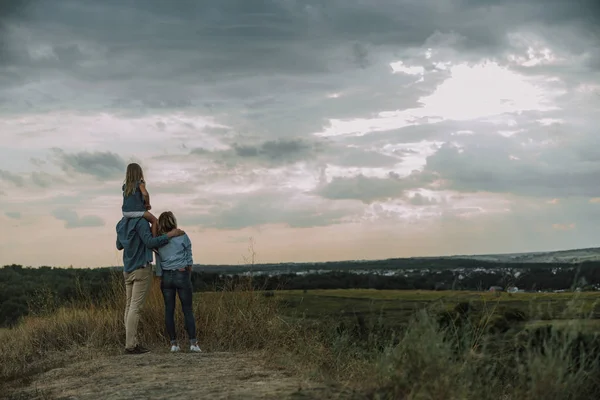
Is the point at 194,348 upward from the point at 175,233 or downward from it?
downward

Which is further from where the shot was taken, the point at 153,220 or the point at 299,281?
the point at 299,281

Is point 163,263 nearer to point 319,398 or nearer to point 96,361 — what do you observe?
point 96,361

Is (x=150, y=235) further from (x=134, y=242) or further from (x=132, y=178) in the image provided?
(x=132, y=178)

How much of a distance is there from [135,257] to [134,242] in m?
0.25

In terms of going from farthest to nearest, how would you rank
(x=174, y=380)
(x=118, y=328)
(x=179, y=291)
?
(x=118, y=328) < (x=179, y=291) < (x=174, y=380)

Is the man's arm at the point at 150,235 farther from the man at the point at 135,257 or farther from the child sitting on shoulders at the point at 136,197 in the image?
the child sitting on shoulders at the point at 136,197

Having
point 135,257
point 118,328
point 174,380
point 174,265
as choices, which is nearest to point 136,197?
point 135,257

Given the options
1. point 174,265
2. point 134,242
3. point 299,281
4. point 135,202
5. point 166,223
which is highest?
point 135,202

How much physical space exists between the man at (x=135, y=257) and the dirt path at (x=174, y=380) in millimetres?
806

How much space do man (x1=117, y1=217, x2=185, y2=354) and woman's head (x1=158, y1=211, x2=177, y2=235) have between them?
0.12 m

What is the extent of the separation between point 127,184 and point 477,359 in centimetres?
623

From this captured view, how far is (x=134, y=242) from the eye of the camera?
11211mm

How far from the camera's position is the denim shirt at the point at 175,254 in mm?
11109

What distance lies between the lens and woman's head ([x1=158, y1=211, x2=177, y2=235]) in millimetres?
11195
